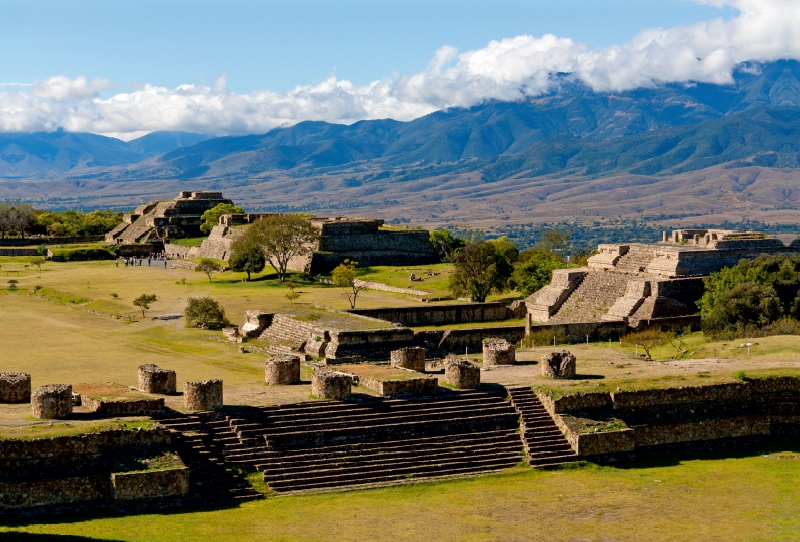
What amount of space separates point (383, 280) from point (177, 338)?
82.2 feet

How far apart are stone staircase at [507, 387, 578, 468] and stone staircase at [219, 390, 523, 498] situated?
0.27 metres

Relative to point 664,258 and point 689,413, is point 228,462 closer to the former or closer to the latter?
point 689,413

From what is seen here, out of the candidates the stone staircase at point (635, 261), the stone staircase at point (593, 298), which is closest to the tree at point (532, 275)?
the stone staircase at point (593, 298)

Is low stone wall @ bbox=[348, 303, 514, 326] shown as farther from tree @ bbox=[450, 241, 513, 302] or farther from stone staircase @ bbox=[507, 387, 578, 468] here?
stone staircase @ bbox=[507, 387, 578, 468]

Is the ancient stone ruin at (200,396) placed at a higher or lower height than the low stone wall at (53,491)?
higher

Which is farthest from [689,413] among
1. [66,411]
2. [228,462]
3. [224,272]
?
[224,272]

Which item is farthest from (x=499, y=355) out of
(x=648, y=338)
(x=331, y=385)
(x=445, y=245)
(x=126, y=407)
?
(x=445, y=245)

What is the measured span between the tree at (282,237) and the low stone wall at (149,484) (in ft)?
148

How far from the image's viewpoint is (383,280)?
224 feet

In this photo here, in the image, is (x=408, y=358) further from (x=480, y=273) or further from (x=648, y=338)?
(x=480, y=273)

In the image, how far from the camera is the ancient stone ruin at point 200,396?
27266 millimetres

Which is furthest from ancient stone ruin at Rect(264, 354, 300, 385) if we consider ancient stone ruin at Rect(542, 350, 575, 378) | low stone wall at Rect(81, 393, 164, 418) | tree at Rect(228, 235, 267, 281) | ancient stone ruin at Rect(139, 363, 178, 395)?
tree at Rect(228, 235, 267, 281)

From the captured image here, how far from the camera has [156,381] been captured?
29.3 metres

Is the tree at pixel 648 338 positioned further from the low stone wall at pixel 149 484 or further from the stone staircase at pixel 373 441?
the low stone wall at pixel 149 484
